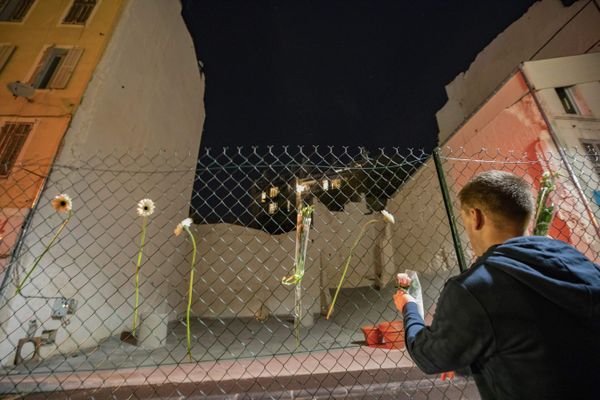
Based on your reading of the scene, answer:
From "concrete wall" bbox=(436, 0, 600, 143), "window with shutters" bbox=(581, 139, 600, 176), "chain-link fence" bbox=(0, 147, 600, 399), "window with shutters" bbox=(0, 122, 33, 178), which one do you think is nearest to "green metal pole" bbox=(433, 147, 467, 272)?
"chain-link fence" bbox=(0, 147, 600, 399)

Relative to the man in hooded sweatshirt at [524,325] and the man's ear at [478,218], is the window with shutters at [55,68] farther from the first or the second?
the man in hooded sweatshirt at [524,325]

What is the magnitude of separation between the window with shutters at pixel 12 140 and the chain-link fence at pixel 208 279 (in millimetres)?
629

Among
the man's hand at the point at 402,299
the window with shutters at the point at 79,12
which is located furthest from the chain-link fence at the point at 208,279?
the window with shutters at the point at 79,12

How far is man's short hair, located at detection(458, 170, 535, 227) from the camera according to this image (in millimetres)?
1148

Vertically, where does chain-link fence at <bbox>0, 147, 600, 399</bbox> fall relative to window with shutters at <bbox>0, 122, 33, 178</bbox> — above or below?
below

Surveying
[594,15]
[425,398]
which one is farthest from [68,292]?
[594,15]

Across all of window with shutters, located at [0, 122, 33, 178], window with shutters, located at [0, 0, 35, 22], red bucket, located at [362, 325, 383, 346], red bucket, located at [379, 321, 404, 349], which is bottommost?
red bucket, located at [362, 325, 383, 346]

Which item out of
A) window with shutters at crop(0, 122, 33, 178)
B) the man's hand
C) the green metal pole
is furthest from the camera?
window with shutters at crop(0, 122, 33, 178)

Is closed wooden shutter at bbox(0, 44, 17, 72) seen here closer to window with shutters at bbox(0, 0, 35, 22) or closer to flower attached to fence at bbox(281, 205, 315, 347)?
window with shutters at bbox(0, 0, 35, 22)

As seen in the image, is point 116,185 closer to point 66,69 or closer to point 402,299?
point 66,69

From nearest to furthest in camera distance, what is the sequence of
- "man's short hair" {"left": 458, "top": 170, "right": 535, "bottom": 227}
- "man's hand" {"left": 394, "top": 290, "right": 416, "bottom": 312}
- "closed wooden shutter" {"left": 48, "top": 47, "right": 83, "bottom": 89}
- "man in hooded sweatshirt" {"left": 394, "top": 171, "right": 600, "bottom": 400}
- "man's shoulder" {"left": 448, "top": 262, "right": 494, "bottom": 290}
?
"man in hooded sweatshirt" {"left": 394, "top": 171, "right": 600, "bottom": 400}, "man's shoulder" {"left": 448, "top": 262, "right": 494, "bottom": 290}, "man's short hair" {"left": 458, "top": 170, "right": 535, "bottom": 227}, "man's hand" {"left": 394, "top": 290, "right": 416, "bottom": 312}, "closed wooden shutter" {"left": 48, "top": 47, "right": 83, "bottom": 89}

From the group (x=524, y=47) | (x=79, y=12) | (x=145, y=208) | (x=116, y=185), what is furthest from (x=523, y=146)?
(x=79, y=12)

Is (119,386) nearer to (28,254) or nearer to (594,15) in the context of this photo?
(28,254)

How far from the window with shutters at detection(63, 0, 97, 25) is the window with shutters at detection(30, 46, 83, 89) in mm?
1024
